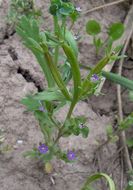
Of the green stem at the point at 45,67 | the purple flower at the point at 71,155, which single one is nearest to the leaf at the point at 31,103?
the green stem at the point at 45,67

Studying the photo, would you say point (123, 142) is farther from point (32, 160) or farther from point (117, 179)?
point (32, 160)

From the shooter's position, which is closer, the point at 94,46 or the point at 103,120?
the point at 103,120

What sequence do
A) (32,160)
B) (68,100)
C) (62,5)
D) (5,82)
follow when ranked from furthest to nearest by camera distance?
(5,82)
(32,160)
(68,100)
(62,5)

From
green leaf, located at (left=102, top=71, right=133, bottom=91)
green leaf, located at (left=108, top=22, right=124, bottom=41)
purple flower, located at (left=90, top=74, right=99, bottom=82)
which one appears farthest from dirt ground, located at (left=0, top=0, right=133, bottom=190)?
purple flower, located at (left=90, top=74, right=99, bottom=82)

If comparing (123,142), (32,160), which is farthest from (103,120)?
(32,160)

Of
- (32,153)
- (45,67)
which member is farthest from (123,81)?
(32,153)

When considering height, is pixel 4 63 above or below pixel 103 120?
above
